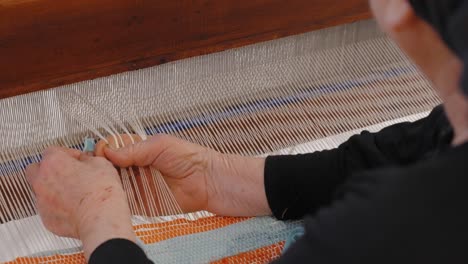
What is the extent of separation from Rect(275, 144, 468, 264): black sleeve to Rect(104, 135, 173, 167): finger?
1.87 ft

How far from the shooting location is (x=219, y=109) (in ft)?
4.29

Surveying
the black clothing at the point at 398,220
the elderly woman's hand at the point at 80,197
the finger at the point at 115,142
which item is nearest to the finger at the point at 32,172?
the elderly woman's hand at the point at 80,197

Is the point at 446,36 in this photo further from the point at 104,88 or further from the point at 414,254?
the point at 104,88

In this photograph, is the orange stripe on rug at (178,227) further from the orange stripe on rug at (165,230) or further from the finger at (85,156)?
the finger at (85,156)

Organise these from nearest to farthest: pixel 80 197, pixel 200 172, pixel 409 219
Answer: pixel 409 219, pixel 80 197, pixel 200 172

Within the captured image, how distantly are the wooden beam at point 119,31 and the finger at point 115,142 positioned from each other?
0.12 meters

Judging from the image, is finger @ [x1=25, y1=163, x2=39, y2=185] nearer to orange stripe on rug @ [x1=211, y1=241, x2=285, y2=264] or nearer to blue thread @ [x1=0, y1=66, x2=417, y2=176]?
blue thread @ [x1=0, y1=66, x2=417, y2=176]

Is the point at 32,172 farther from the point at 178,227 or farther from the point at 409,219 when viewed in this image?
the point at 409,219

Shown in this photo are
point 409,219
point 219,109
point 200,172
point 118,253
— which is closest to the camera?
point 409,219

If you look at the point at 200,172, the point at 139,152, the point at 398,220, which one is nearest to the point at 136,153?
the point at 139,152

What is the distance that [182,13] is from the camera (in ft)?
3.59

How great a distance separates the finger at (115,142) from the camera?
1.13m

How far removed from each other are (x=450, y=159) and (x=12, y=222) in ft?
2.50

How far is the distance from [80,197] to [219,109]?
0.38 meters
